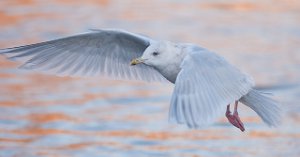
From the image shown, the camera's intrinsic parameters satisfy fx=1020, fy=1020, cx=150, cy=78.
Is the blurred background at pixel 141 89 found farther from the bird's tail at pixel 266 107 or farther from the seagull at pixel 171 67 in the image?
the bird's tail at pixel 266 107

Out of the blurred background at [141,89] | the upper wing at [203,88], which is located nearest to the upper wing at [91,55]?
the upper wing at [203,88]

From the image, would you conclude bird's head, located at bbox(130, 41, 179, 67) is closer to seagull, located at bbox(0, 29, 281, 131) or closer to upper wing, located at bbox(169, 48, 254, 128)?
seagull, located at bbox(0, 29, 281, 131)

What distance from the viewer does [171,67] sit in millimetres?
6090

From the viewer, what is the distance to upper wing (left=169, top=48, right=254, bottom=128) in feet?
17.4

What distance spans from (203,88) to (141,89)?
4.60m

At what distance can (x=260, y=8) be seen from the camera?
12.9 m

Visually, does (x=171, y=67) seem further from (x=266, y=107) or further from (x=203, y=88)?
(x=266, y=107)

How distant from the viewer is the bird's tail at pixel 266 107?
6223 mm

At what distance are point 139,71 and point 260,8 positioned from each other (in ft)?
19.8

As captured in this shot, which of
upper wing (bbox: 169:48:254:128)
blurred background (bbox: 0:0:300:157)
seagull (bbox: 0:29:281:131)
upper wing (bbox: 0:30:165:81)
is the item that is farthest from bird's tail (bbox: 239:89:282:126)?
blurred background (bbox: 0:0:300:157)

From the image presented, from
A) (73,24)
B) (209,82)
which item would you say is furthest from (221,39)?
(209,82)

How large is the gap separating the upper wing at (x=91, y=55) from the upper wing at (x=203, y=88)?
0.77 meters

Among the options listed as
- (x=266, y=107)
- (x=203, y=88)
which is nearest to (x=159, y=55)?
(x=203, y=88)

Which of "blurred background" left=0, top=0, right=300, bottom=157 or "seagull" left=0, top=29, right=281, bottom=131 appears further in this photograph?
"blurred background" left=0, top=0, right=300, bottom=157
